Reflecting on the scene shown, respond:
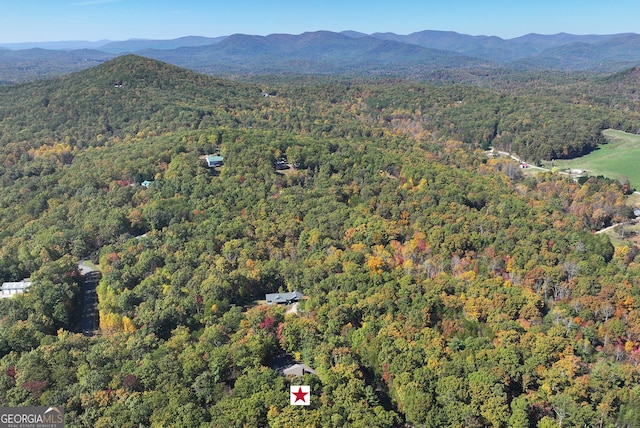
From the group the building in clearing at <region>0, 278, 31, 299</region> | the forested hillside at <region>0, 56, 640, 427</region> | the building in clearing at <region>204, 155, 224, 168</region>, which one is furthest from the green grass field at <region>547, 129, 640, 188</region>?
the building in clearing at <region>0, 278, 31, 299</region>

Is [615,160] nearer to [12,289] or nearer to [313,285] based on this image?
[313,285]

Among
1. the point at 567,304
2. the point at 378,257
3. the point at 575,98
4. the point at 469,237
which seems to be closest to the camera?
the point at 567,304

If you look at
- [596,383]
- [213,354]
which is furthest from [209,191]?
[596,383]

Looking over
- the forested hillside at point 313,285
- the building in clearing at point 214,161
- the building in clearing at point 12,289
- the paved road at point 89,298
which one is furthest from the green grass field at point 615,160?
the building in clearing at point 12,289

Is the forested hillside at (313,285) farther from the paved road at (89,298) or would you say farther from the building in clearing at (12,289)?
the building in clearing at (12,289)

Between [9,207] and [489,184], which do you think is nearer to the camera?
[9,207]

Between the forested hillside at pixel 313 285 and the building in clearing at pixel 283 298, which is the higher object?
the forested hillside at pixel 313 285

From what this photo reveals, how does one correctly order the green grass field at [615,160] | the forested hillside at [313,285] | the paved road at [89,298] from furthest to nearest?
the green grass field at [615,160]
the paved road at [89,298]
the forested hillside at [313,285]

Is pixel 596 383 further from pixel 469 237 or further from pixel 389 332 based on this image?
pixel 469 237
